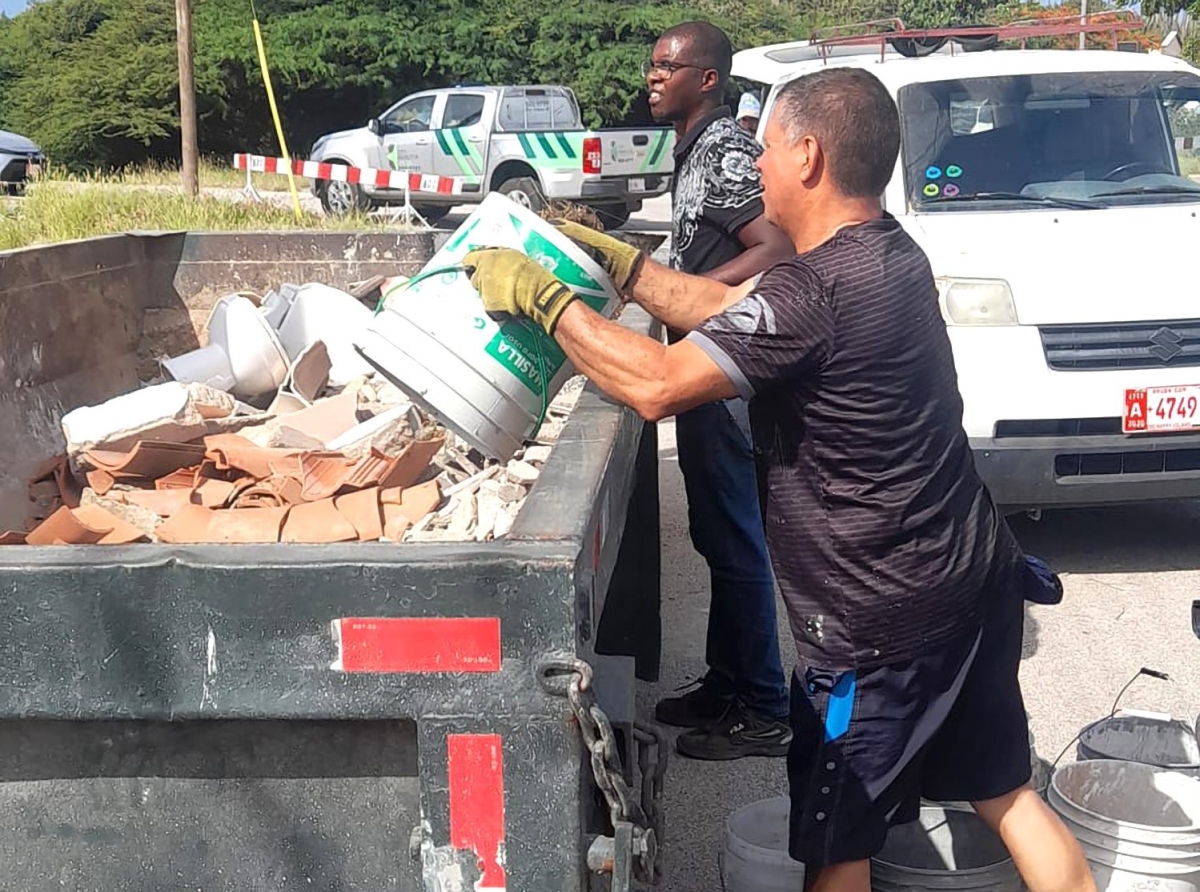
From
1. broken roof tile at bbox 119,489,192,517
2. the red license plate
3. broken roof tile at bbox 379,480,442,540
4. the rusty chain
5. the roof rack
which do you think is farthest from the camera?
the roof rack

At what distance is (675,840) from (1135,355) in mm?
2888

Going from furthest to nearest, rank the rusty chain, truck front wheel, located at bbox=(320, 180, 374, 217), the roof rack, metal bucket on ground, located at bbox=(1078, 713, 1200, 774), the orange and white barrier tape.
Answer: truck front wheel, located at bbox=(320, 180, 374, 217), the orange and white barrier tape, the roof rack, metal bucket on ground, located at bbox=(1078, 713, 1200, 774), the rusty chain

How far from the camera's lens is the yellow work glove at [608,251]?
9.91 ft

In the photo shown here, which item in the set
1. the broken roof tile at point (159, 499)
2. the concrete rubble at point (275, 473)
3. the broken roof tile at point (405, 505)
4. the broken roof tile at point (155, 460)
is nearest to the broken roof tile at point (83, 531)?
the concrete rubble at point (275, 473)

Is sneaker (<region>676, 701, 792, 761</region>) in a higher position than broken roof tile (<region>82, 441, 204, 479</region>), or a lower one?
lower

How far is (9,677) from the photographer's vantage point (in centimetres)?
172

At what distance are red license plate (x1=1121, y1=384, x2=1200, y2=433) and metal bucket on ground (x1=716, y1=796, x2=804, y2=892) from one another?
285 cm

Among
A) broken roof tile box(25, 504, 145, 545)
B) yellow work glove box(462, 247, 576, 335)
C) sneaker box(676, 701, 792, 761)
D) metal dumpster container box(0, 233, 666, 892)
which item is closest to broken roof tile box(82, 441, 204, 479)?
broken roof tile box(25, 504, 145, 545)

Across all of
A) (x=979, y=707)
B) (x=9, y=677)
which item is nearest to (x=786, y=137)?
(x=979, y=707)

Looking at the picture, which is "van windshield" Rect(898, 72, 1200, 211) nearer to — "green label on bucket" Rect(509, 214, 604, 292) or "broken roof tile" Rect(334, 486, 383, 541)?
"green label on bucket" Rect(509, 214, 604, 292)

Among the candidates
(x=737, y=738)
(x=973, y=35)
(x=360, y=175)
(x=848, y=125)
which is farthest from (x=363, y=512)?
(x=360, y=175)

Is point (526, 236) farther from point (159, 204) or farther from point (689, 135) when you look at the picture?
point (159, 204)

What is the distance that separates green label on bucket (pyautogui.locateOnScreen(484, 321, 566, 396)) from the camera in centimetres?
279

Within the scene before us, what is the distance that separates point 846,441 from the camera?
8.03ft
